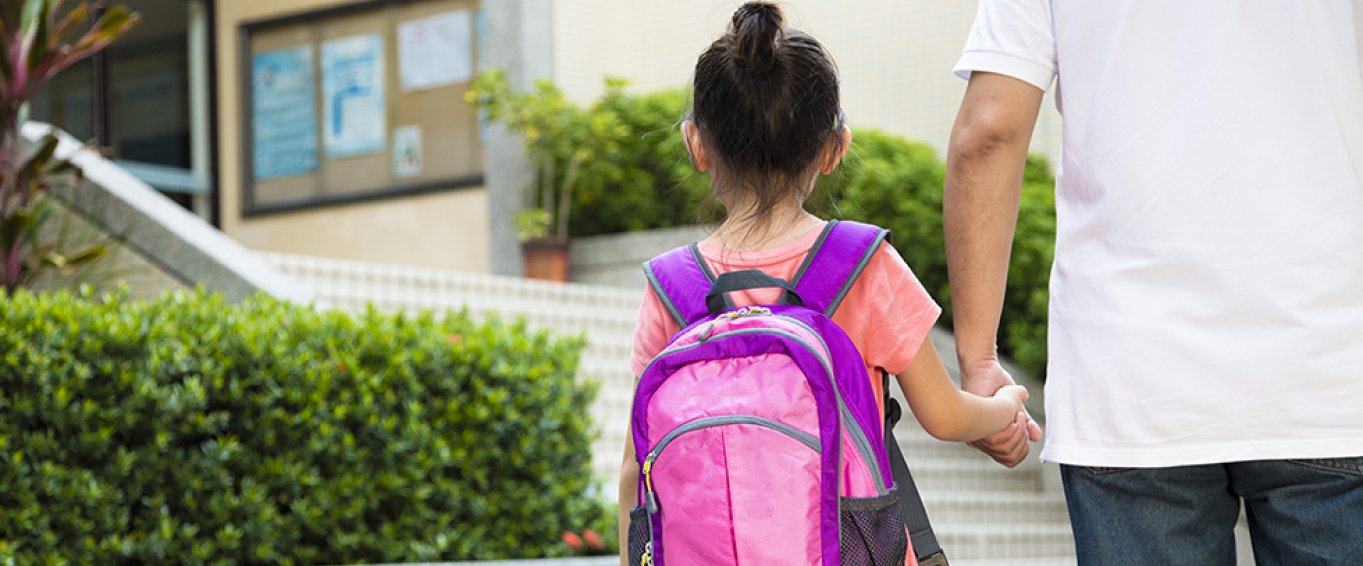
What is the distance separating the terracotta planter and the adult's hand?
9910 millimetres

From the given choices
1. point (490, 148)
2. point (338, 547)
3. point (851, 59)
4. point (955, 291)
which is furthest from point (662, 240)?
point (955, 291)

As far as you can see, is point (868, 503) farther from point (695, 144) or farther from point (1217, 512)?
point (695, 144)

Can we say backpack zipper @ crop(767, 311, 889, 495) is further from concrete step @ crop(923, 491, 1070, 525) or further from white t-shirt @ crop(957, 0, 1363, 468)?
concrete step @ crop(923, 491, 1070, 525)

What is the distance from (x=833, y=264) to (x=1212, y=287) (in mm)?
488

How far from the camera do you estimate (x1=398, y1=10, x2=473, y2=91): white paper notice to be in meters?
13.9

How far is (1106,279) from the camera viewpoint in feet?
6.84

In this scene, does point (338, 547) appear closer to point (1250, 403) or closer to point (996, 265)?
point (996, 265)

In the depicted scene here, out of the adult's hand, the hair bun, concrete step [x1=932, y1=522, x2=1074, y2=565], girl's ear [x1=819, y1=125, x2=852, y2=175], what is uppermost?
the hair bun

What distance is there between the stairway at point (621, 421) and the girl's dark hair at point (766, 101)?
223 inches

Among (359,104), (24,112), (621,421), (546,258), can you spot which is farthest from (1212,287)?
(359,104)

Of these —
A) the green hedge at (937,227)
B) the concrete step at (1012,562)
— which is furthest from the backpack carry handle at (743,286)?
the green hedge at (937,227)

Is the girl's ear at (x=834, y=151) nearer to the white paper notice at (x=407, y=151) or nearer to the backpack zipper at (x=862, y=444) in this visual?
the backpack zipper at (x=862, y=444)

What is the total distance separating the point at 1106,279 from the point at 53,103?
1459 cm

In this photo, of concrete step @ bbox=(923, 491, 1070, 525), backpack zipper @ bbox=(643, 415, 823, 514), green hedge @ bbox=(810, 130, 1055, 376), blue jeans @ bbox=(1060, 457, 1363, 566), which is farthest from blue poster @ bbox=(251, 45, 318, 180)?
blue jeans @ bbox=(1060, 457, 1363, 566)
